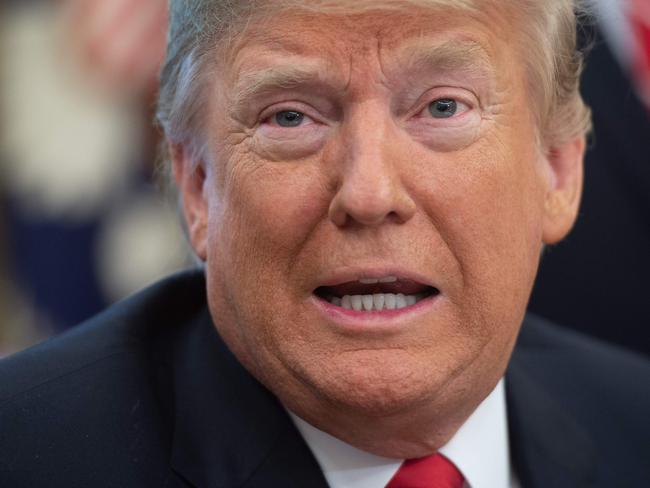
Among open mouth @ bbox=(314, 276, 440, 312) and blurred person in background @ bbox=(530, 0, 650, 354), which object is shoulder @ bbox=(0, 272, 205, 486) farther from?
blurred person in background @ bbox=(530, 0, 650, 354)

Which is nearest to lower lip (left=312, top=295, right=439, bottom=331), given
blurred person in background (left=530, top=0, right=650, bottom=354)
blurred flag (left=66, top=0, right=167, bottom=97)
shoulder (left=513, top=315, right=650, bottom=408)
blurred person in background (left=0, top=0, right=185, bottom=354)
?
shoulder (left=513, top=315, right=650, bottom=408)

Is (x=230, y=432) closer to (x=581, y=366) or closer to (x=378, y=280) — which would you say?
(x=378, y=280)

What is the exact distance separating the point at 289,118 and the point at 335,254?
0.84 feet

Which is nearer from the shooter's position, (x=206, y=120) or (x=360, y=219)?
(x=360, y=219)

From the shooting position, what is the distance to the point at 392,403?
1.76 meters

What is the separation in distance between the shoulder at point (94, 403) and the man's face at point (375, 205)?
0.83 ft

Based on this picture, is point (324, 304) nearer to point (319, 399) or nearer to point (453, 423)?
point (319, 399)

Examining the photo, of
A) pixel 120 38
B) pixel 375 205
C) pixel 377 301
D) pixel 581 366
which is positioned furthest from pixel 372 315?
pixel 120 38

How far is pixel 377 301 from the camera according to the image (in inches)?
70.2

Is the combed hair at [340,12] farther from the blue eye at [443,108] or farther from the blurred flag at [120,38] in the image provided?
the blurred flag at [120,38]

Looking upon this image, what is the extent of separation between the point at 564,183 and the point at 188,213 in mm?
734

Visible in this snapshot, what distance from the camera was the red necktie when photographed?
1958mm

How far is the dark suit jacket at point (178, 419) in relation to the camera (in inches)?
74.0

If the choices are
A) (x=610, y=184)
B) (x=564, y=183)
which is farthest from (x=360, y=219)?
(x=610, y=184)
